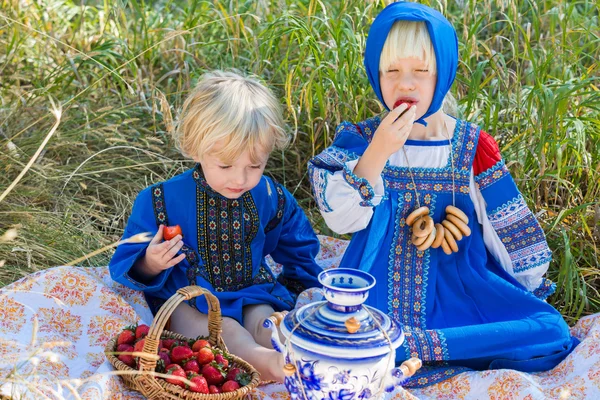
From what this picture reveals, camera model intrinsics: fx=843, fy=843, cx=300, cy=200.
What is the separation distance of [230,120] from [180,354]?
81 cm

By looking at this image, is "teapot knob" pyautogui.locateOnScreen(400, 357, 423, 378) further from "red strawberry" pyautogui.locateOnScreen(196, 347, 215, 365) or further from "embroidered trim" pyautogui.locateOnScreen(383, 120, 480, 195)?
"embroidered trim" pyautogui.locateOnScreen(383, 120, 480, 195)

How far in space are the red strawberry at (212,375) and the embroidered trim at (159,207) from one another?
27.5 inches

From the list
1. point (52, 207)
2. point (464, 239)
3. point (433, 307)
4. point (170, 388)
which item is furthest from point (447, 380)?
point (52, 207)

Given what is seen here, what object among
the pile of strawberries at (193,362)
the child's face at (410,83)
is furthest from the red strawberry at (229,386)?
the child's face at (410,83)

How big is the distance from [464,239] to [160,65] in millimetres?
2217

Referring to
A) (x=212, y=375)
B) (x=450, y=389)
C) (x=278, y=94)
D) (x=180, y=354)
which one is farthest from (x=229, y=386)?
(x=278, y=94)

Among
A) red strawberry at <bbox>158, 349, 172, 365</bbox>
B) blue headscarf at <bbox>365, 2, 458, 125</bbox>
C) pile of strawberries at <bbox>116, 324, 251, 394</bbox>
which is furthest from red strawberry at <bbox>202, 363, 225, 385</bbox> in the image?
blue headscarf at <bbox>365, 2, 458, 125</bbox>

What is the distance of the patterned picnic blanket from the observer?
2641mm

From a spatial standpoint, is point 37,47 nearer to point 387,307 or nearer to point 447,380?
point 387,307

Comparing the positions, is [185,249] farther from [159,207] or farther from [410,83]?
[410,83]

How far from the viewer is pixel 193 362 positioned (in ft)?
8.59

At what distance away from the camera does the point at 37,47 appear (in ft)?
15.0

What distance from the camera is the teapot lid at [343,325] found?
7.31ft

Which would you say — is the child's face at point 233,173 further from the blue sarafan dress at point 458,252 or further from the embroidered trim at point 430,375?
the embroidered trim at point 430,375
